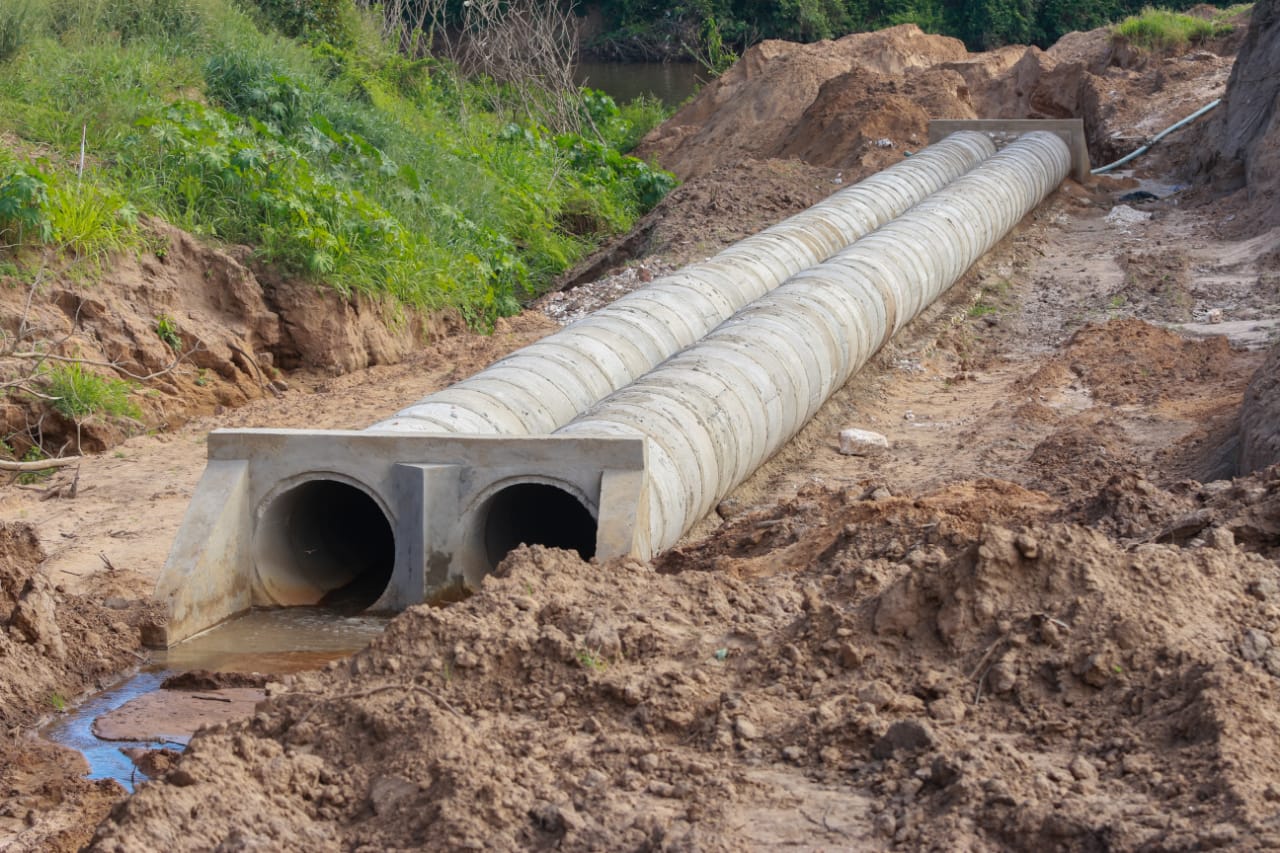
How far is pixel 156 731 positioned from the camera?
5.72 m

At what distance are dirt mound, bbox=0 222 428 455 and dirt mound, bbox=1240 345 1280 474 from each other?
6496 millimetres

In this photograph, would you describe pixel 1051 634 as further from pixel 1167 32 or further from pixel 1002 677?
pixel 1167 32

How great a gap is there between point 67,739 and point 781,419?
14.7 ft

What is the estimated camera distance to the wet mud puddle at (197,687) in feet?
18.4

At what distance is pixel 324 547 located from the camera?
314 inches

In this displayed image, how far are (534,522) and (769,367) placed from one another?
1.71m

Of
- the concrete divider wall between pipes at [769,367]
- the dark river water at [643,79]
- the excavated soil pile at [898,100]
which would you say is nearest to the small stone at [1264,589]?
the concrete divider wall between pipes at [769,367]

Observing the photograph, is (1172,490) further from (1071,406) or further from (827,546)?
(1071,406)

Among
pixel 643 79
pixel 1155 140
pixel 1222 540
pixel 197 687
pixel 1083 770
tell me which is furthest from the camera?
pixel 643 79

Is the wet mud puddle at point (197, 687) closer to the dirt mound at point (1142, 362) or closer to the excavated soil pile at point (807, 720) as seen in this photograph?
the excavated soil pile at point (807, 720)

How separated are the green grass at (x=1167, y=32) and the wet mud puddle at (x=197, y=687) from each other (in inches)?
780

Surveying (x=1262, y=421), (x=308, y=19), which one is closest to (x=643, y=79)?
(x=308, y=19)

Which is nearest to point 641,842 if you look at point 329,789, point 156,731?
point 329,789

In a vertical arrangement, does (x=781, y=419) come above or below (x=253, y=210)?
below
